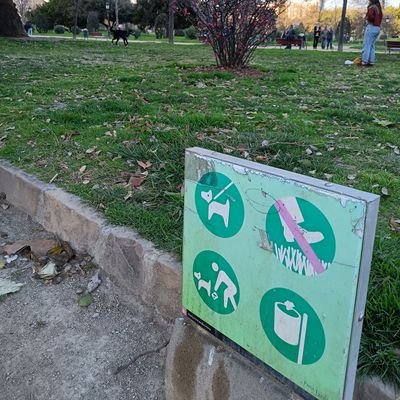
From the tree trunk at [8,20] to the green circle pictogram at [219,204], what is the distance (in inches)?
839

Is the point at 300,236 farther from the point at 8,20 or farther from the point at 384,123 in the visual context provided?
the point at 8,20

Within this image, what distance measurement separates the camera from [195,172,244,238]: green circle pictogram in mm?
1628

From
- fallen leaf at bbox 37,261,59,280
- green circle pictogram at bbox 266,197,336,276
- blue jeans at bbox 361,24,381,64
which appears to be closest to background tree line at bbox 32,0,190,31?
blue jeans at bbox 361,24,381,64

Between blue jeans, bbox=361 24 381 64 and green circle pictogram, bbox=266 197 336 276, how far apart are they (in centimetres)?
1149

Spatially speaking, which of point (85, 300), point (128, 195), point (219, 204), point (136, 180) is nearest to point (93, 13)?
point (136, 180)

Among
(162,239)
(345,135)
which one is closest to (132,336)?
(162,239)

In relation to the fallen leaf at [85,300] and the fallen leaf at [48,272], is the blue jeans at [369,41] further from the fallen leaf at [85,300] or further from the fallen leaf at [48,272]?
the fallen leaf at [85,300]

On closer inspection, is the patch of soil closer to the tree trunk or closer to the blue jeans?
the blue jeans

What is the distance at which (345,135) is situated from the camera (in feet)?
14.7

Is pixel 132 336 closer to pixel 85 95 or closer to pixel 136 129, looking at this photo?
pixel 136 129

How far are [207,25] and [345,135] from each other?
17.7 feet

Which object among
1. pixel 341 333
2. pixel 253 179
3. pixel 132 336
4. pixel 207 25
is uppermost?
pixel 207 25

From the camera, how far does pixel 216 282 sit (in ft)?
5.80

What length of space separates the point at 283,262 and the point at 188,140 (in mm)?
2535
